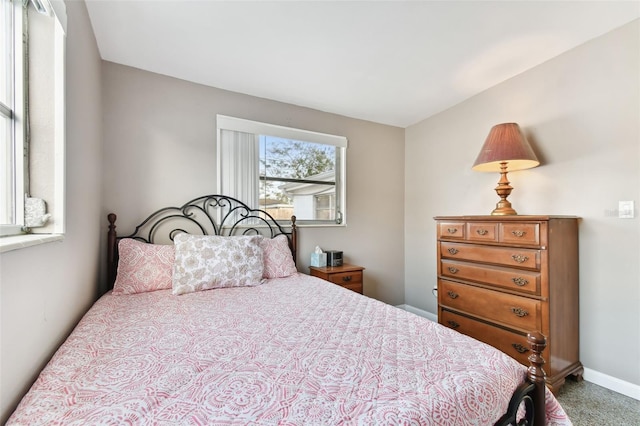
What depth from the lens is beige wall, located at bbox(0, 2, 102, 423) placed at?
79 centimetres

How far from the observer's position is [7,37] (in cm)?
101

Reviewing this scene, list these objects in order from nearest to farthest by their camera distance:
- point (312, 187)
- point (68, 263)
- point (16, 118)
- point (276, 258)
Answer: point (16, 118), point (68, 263), point (276, 258), point (312, 187)

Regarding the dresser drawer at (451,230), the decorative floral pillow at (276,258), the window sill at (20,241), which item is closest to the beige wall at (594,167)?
the dresser drawer at (451,230)

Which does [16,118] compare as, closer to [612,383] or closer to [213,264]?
[213,264]

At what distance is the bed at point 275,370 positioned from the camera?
71cm

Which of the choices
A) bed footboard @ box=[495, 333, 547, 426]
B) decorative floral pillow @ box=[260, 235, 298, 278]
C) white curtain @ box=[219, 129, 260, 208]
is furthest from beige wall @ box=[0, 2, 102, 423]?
bed footboard @ box=[495, 333, 547, 426]

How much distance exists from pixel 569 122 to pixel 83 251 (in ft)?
11.2

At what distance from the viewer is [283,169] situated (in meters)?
2.96

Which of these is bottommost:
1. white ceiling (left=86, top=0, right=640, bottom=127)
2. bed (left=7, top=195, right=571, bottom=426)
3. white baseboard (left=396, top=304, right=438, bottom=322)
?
white baseboard (left=396, top=304, right=438, bottom=322)

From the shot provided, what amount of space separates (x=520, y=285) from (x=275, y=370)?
1.84 metres

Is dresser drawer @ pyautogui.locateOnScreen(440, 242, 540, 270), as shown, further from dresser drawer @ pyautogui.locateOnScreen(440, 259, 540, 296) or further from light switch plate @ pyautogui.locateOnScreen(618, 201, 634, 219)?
light switch plate @ pyautogui.locateOnScreen(618, 201, 634, 219)

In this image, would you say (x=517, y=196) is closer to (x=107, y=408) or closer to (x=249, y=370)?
(x=249, y=370)

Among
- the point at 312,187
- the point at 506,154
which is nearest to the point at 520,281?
the point at 506,154

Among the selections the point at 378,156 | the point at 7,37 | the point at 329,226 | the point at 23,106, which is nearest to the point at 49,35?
the point at 7,37
